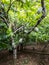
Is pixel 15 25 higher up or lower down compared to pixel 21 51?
higher up

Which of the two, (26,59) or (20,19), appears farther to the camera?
(26,59)

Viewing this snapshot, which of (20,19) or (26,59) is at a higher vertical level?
(20,19)

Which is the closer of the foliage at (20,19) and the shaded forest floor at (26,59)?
the foliage at (20,19)

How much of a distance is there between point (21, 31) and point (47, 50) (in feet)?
8.78

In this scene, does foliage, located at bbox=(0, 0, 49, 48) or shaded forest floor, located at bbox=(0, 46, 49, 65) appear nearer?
foliage, located at bbox=(0, 0, 49, 48)

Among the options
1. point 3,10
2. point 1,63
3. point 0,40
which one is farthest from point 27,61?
point 3,10

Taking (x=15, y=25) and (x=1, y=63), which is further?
(x=1, y=63)

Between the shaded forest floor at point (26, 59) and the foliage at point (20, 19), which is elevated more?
the foliage at point (20, 19)

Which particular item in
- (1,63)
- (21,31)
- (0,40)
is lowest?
(1,63)

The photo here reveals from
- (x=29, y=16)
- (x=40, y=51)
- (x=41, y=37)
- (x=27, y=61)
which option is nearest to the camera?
(x=29, y=16)

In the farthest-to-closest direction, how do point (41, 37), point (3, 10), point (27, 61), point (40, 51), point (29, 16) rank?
point (40, 51) → point (27, 61) → point (41, 37) → point (3, 10) → point (29, 16)

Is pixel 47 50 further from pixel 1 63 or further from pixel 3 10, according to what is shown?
pixel 3 10

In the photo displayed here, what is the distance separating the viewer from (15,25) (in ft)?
21.7

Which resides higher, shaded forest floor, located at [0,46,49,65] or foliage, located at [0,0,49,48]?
foliage, located at [0,0,49,48]
